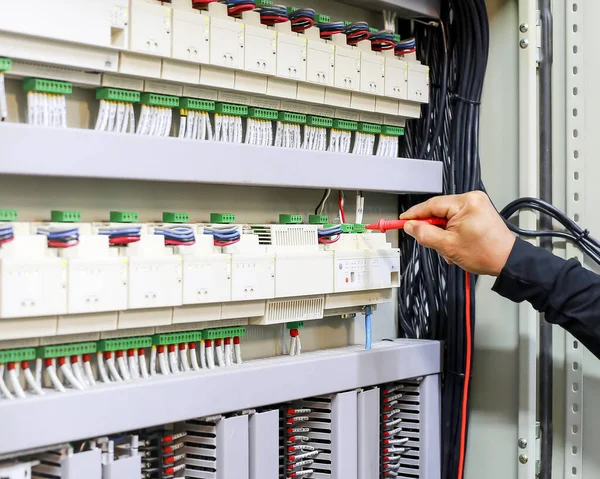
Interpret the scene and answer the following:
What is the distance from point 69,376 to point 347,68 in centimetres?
86

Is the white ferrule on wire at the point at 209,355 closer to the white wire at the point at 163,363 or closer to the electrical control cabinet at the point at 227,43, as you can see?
the white wire at the point at 163,363

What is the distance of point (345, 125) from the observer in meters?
1.68

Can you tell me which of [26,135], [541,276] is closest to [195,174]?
[26,135]

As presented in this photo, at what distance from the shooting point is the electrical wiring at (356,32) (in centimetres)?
165

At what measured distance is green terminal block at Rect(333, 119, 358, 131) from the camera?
1670mm

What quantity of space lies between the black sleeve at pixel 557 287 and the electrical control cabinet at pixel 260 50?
0.59 m

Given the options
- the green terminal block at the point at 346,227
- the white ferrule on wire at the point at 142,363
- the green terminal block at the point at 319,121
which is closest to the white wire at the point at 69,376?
the white ferrule on wire at the point at 142,363

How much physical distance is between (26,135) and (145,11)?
0.33 metres

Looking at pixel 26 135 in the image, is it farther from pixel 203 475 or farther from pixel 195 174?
pixel 203 475

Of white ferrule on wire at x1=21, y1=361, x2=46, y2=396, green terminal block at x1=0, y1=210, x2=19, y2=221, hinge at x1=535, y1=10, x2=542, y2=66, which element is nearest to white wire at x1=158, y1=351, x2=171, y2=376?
white ferrule on wire at x1=21, y1=361, x2=46, y2=396

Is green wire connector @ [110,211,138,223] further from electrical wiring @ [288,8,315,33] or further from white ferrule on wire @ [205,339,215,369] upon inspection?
electrical wiring @ [288,8,315,33]

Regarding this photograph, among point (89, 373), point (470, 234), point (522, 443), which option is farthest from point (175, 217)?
point (522, 443)

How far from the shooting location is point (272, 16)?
1.49 meters

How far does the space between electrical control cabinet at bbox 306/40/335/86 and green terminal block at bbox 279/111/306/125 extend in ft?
0.28
